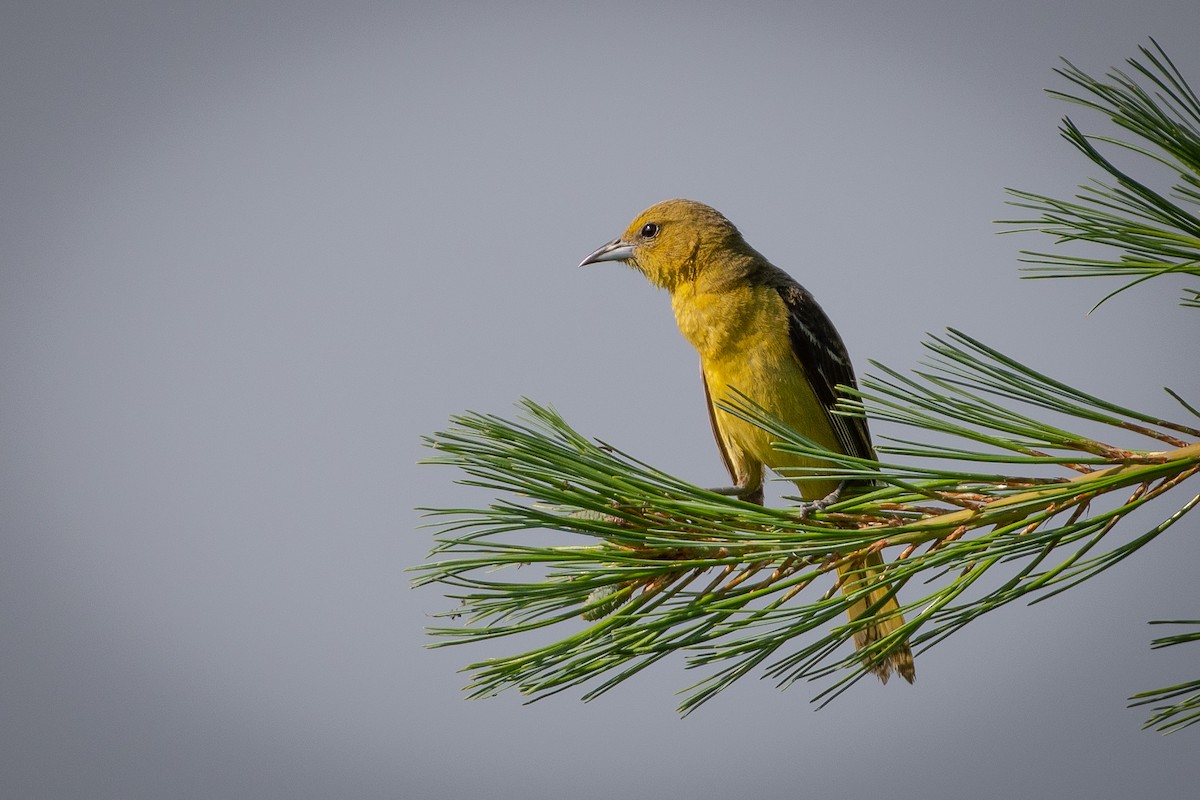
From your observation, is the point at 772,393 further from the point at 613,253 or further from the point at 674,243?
the point at 613,253

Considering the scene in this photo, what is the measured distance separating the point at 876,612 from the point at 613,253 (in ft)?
9.03

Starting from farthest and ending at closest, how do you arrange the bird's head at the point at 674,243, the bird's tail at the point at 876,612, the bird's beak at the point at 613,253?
the bird's beak at the point at 613,253 < the bird's head at the point at 674,243 < the bird's tail at the point at 876,612

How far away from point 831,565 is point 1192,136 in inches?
31.8

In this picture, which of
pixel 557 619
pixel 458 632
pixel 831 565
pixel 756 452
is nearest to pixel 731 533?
pixel 831 565

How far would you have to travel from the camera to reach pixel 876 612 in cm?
153

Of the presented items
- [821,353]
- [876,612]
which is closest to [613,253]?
[821,353]

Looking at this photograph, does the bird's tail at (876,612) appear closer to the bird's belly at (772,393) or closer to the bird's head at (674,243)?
the bird's belly at (772,393)

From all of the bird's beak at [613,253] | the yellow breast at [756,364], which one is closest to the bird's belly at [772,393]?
the yellow breast at [756,364]

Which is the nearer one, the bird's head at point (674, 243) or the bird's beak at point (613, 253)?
the bird's head at point (674, 243)

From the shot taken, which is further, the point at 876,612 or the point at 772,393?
the point at 772,393

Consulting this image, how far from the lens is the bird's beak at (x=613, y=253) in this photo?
4086 mm

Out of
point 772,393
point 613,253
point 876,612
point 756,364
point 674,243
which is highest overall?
point 613,253

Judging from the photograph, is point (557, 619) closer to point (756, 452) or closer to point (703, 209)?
point (756, 452)

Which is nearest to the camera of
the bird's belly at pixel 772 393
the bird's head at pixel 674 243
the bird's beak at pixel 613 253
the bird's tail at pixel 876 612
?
the bird's tail at pixel 876 612
